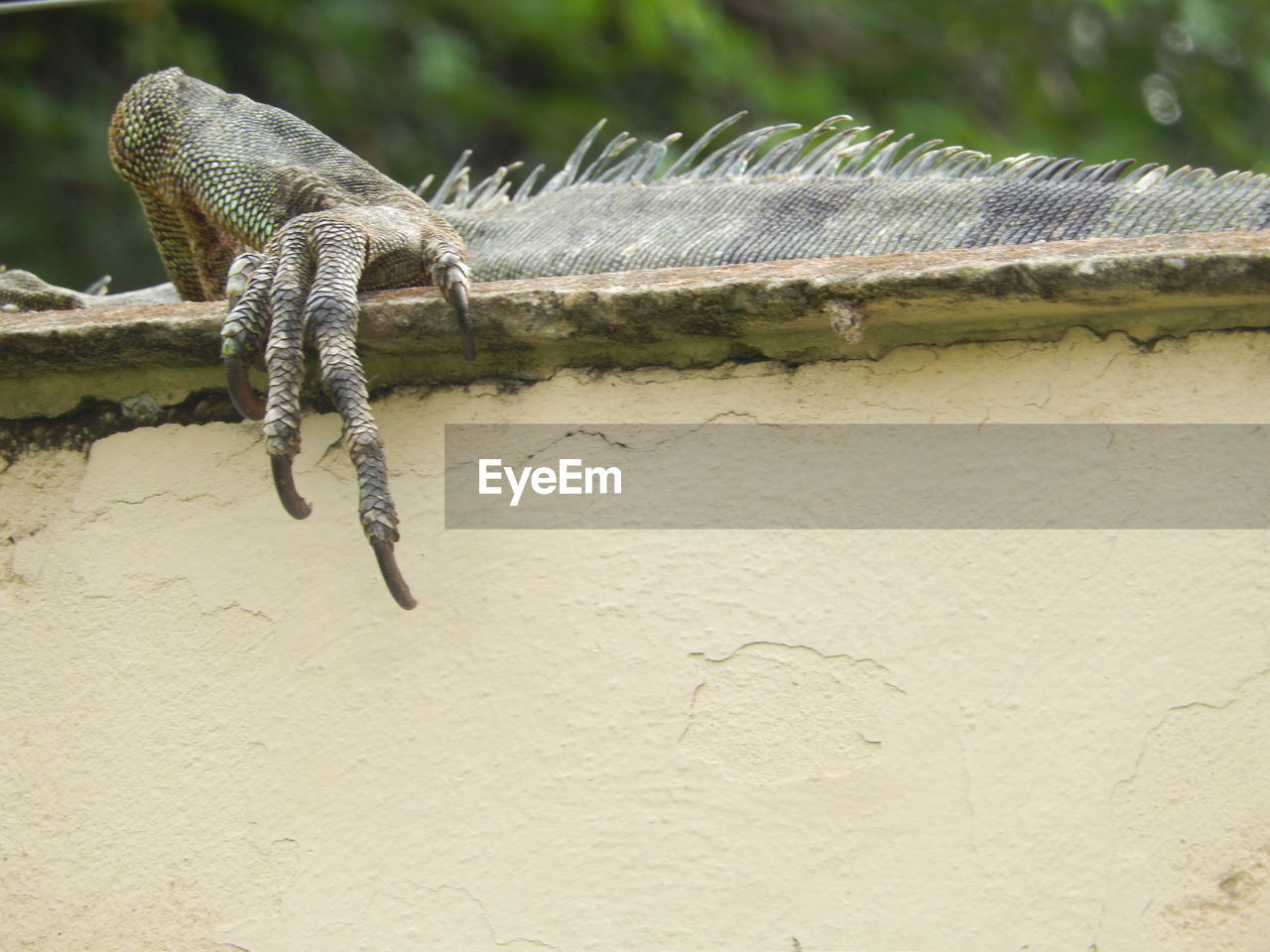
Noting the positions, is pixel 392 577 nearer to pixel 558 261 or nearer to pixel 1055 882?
pixel 1055 882

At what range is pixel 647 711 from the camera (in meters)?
2.38

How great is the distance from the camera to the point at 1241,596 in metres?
2.26

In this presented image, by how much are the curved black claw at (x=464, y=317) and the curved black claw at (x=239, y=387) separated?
1.15 feet

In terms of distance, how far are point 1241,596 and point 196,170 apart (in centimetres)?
241

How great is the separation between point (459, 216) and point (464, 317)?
1.41 m

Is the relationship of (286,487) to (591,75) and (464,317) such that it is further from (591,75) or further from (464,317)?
(591,75)

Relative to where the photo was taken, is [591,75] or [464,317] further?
[591,75]

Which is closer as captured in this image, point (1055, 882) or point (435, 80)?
point (1055, 882)

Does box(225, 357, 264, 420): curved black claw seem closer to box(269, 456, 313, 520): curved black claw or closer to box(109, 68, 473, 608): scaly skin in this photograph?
box(109, 68, 473, 608): scaly skin

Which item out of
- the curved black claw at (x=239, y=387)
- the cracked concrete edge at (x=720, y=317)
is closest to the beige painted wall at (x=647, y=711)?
the cracked concrete edge at (x=720, y=317)

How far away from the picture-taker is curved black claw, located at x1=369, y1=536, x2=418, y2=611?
228 cm

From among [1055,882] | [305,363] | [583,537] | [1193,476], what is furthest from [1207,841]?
[305,363]

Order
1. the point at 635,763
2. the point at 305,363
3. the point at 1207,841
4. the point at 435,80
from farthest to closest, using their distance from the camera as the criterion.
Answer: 1. the point at 435,80
2. the point at 305,363
3. the point at 635,763
4. the point at 1207,841

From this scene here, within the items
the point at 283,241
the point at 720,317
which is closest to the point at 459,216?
the point at 283,241
